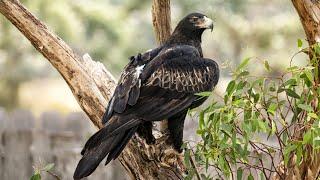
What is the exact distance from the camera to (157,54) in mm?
6152

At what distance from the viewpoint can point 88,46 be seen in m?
20.0

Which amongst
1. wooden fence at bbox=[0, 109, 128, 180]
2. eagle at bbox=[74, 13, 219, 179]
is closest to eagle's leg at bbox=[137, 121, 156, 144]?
eagle at bbox=[74, 13, 219, 179]

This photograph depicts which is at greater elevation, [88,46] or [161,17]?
[88,46]

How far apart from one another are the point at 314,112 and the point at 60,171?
20.0 ft

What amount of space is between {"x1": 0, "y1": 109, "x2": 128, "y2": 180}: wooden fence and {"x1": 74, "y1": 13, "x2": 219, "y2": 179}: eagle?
4.37 metres

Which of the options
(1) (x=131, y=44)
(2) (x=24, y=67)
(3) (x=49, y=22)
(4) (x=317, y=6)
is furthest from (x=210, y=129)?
(2) (x=24, y=67)

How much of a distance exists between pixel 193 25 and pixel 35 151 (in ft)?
18.2

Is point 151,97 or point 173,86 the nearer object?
point 151,97

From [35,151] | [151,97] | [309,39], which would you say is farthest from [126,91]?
[35,151]

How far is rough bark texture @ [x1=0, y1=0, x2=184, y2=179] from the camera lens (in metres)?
5.83

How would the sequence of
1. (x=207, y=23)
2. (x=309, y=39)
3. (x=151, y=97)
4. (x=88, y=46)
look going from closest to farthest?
(x=309, y=39) → (x=151, y=97) → (x=207, y=23) → (x=88, y=46)

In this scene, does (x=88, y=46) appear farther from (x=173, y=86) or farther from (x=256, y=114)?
(x=256, y=114)

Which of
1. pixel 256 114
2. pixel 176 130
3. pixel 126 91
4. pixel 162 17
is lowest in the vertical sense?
pixel 256 114

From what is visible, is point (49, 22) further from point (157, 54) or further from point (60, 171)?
point (157, 54)
